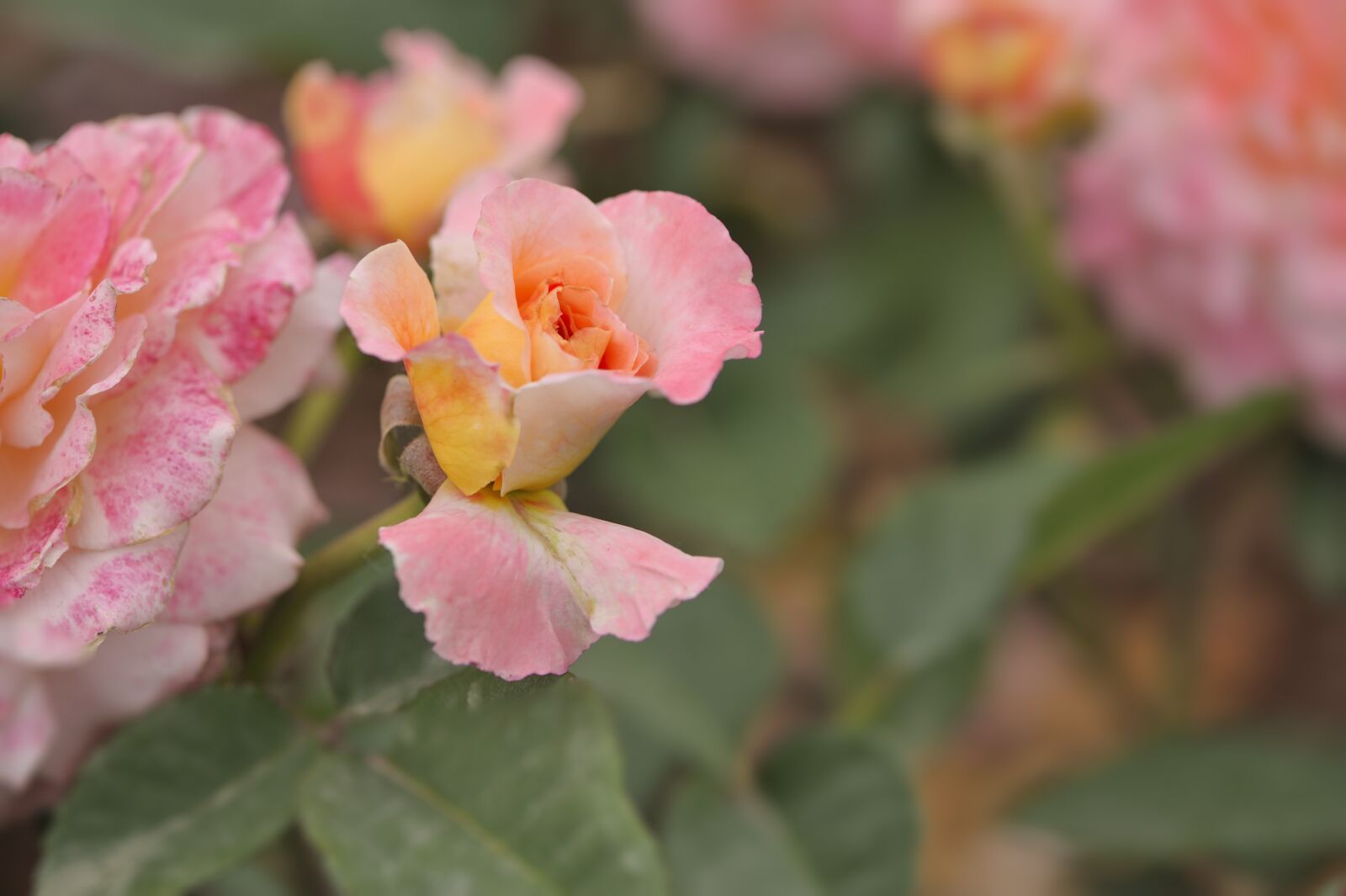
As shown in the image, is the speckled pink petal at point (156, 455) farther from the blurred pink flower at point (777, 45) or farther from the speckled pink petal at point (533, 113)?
the blurred pink flower at point (777, 45)

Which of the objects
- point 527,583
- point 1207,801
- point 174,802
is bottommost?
point 1207,801

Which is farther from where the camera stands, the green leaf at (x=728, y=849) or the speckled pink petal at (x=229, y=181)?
the green leaf at (x=728, y=849)

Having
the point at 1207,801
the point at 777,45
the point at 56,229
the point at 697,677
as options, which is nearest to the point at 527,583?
the point at 56,229

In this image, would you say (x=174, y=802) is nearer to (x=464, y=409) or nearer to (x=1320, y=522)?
(x=464, y=409)

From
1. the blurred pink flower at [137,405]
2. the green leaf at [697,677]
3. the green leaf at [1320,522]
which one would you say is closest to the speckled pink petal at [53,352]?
the blurred pink flower at [137,405]

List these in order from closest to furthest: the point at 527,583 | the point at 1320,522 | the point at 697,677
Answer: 1. the point at 527,583
2. the point at 697,677
3. the point at 1320,522

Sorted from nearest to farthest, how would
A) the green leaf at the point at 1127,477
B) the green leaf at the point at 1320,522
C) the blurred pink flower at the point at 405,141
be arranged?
the blurred pink flower at the point at 405,141 < the green leaf at the point at 1127,477 < the green leaf at the point at 1320,522
